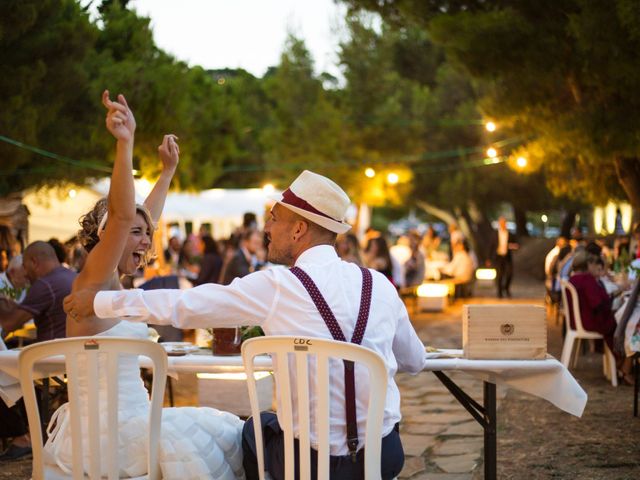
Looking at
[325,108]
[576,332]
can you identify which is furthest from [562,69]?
[325,108]

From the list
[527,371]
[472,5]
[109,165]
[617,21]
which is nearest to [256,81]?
[109,165]

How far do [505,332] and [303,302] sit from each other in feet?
4.65

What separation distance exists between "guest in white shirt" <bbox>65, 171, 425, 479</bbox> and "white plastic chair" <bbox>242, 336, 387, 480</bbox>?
0.11 metres

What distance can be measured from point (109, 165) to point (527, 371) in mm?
15306

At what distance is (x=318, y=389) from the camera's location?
128 inches

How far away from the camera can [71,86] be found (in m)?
12.5

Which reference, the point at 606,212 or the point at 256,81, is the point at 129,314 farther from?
the point at 256,81

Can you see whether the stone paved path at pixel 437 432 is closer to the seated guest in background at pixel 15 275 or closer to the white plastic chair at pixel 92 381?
the white plastic chair at pixel 92 381

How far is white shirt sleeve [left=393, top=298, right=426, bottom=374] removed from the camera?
376 centimetres

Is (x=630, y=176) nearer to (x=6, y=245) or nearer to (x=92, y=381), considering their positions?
(x=6, y=245)

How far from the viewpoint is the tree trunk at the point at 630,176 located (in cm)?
1293

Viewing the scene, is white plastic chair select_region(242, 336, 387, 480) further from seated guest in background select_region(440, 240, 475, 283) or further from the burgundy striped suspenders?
seated guest in background select_region(440, 240, 475, 283)

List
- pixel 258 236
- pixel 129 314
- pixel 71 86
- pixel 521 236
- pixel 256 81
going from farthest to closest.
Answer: pixel 256 81, pixel 521 236, pixel 258 236, pixel 71 86, pixel 129 314

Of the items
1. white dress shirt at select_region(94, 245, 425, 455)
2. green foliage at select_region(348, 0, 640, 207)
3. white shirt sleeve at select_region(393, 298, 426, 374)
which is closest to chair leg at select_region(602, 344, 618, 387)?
green foliage at select_region(348, 0, 640, 207)
